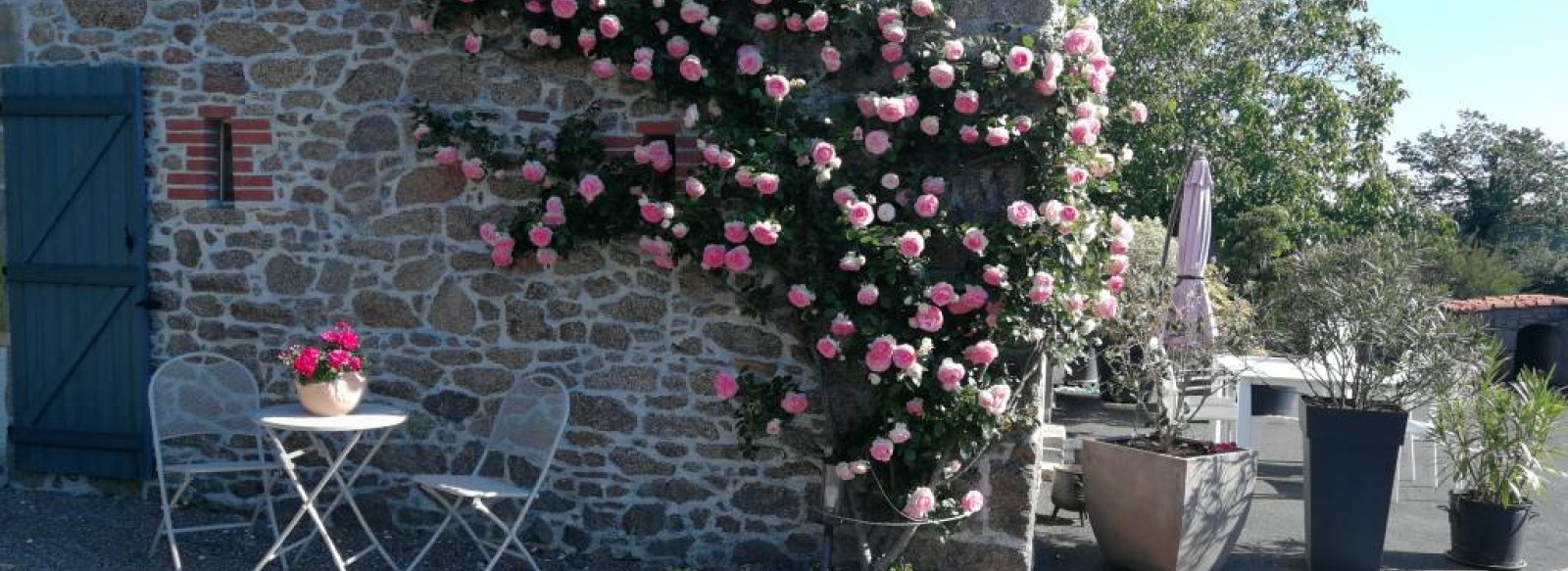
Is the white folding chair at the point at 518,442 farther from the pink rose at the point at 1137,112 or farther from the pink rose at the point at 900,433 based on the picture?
the pink rose at the point at 1137,112

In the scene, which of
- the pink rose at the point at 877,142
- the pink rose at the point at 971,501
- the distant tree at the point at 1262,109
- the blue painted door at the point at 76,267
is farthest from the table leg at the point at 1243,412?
the distant tree at the point at 1262,109

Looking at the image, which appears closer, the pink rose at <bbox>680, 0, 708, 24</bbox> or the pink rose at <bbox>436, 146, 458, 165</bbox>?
the pink rose at <bbox>680, 0, 708, 24</bbox>

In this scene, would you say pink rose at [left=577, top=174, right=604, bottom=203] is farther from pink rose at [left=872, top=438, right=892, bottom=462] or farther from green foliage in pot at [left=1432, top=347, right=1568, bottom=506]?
green foliage in pot at [left=1432, top=347, right=1568, bottom=506]

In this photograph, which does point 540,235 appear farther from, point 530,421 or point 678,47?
point 678,47

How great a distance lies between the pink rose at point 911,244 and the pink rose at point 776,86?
29.2 inches

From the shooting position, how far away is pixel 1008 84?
5035 millimetres

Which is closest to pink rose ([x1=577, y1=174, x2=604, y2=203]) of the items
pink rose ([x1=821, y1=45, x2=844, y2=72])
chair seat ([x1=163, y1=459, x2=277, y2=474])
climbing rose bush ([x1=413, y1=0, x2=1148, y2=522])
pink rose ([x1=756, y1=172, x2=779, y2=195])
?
climbing rose bush ([x1=413, y1=0, x2=1148, y2=522])

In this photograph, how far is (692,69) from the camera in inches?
199

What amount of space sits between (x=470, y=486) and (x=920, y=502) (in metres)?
1.73

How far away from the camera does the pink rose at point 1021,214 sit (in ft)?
15.8

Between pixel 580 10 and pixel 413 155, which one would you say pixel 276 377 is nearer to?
pixel 413 155

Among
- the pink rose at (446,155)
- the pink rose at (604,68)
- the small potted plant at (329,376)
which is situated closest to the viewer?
the small potted plant at (329,376)

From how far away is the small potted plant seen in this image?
4.77 m

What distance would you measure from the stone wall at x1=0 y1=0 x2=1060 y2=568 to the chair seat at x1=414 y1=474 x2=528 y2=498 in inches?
20.1
